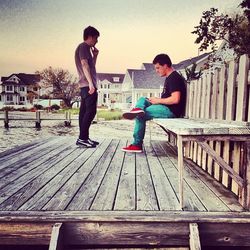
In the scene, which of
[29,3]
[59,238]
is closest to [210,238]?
[59,238]

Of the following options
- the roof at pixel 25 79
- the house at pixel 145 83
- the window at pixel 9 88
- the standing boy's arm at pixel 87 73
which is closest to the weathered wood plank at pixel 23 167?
the standing boy's arm at pixel 87 73

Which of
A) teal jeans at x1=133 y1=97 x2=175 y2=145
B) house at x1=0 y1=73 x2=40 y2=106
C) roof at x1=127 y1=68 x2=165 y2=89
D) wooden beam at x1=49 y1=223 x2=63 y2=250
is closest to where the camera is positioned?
wooden beam at x1=49 y1=223 x2=63 y2=250

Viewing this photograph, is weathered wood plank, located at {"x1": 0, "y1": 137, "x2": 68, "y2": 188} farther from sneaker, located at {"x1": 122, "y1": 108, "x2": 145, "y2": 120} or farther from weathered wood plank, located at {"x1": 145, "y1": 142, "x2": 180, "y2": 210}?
weathered wood plank, located at {"x1": 145, "y1": 142, "x2": 180, "y2": 210}

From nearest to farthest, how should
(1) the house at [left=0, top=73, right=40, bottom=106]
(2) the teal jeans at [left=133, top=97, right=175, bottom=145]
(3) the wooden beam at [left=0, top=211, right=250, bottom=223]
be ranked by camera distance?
(3) the wooden beam at [left=0, top=211, right=250, bottom=223]
(2) the teal jeans at [left=133, top=97, right=175, bottom=145]
(1) the house at [left=0, top=73, right=40, bottom=106]

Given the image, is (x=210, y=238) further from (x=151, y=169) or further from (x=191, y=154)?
(x=191, y=154)

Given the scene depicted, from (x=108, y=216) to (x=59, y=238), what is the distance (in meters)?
0.33

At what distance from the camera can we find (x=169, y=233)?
1.78 m

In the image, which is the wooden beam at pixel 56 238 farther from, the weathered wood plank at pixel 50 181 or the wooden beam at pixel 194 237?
the wooden beam at pixel 194 237

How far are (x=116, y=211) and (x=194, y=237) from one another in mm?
538

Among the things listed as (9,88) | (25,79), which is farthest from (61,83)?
(25,79)

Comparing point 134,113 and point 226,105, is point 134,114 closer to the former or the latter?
point 134,113

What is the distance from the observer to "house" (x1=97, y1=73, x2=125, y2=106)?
2317 inches

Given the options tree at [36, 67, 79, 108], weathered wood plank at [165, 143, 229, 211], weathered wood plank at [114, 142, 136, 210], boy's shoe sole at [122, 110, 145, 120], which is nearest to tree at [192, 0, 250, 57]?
boy's shoe sole at [122, 110, 145, 120]

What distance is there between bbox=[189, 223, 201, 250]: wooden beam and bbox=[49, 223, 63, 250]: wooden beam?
2.69ft
